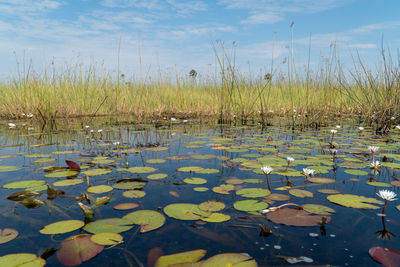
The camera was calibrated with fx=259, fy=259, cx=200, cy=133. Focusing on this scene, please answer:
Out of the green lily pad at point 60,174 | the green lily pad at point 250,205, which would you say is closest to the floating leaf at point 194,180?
the green lily pad at point 250,205

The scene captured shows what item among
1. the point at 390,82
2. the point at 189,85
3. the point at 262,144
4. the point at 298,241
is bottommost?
the point at 298,241

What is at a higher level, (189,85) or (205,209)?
(189,85)

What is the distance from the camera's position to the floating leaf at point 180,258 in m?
0.91

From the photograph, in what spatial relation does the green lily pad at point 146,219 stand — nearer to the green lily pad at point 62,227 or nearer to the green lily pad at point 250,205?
the green lily pad at point 62,227

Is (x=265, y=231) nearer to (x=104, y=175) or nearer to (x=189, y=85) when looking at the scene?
(x=104, y=175)

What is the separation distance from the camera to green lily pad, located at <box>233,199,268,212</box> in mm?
1328

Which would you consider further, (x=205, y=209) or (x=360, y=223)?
(x=205, y=209)

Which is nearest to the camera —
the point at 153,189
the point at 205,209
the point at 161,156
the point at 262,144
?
the point at 205,209

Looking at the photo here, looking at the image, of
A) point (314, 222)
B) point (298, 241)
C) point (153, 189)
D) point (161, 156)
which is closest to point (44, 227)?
point (153, 189)

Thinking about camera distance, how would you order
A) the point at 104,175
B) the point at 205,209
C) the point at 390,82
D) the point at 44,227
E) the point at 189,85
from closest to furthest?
1. the point at 44,227
2. the point at 205,209
3. the point at 104,175
4. the point at 390,82
5. the point at 189,85

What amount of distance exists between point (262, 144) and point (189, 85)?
17.6 ft

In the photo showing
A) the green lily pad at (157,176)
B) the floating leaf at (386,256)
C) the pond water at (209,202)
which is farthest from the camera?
the green lily pad at (157,176)

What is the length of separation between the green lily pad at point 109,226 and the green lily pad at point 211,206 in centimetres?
37

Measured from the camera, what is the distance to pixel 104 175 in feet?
6.42
